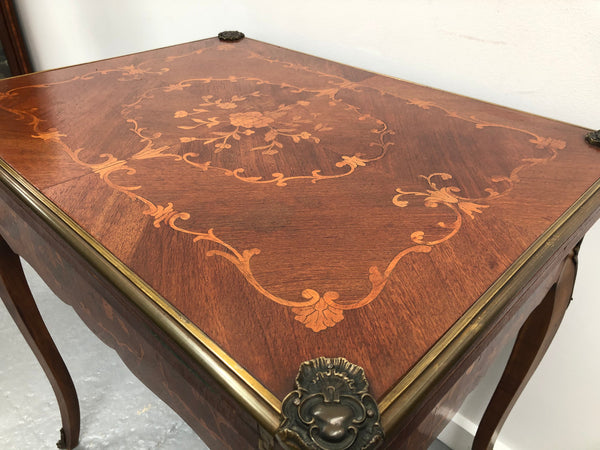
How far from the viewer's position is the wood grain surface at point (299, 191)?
0.43 m

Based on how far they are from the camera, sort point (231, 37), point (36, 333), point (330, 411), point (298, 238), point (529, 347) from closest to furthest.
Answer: point (330, 411), point (298, 238), point (529, 347), point (36, 333), point (231, 37)

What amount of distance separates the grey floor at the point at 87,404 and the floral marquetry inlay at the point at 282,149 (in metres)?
0.80

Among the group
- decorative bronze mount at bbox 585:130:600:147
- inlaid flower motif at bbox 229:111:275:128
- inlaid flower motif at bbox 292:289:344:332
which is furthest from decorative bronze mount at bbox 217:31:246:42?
inlaid flower motif at bbox 292:289:344:332

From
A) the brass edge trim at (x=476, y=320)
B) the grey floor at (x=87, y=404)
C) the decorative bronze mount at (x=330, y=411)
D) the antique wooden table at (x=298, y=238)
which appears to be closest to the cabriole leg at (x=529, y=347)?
the antique wooden table at (x=298, y=238)

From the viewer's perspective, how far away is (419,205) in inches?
23.2

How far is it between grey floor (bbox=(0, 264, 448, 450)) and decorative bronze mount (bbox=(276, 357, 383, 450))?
94 centimetres

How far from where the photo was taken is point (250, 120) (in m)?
0.81

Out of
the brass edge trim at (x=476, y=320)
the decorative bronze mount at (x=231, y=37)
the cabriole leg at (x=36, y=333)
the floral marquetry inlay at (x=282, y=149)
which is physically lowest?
the cabriole leg at (x=36, y=333)

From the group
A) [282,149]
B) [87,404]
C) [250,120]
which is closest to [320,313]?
[282,149]

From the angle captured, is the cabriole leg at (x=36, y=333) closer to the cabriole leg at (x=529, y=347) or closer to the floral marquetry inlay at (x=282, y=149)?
the floral marquetry inlay at (x=282, y=149)

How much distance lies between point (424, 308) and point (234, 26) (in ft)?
3.90

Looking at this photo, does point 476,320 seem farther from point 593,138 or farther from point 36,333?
point 36,333

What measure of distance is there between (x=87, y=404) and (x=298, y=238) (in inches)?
40.5

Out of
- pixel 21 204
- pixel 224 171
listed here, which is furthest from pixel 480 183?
pixel 21 204
